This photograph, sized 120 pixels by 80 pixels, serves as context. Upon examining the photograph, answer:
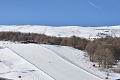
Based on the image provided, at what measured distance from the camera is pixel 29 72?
2984cm

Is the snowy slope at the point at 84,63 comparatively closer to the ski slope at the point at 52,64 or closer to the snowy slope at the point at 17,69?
the ski slope at the point at 52,64

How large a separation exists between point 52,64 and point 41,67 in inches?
103

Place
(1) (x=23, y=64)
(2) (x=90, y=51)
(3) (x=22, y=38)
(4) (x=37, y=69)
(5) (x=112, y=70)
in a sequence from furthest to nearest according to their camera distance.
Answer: (3) (x=22, y=38)
(2) (x=90, y=51)
(5) (x=112, y=70)
(1) (x=23, y=64)
(4) (x=37, y=69)

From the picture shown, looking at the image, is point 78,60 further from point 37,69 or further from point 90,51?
point 37,69

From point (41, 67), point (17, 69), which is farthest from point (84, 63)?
point (17, 69)

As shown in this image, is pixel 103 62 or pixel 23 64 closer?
pixel 23 64

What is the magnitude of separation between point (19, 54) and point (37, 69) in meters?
10.2

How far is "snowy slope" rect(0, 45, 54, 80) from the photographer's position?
28.0m

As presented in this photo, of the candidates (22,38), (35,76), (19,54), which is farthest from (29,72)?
(22,38)

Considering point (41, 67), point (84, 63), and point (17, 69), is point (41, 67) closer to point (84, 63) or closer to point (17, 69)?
point (17, 69)

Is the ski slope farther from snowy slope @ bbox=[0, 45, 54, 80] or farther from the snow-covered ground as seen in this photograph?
snowy slope @ bbox=[0, 45, 54, 80]

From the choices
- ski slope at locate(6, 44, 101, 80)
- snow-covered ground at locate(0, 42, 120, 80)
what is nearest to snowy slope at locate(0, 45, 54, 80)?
snow-covered ground at locate(0, 42, 120, 80)

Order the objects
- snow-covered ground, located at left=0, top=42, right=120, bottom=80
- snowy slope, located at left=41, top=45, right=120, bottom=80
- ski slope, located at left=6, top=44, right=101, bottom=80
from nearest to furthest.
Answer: snow-covered ground, located at left=0, top=42, right=120, bottom=80 < ski slope, located at left=6, top=44, right=101, bottom=80 < snowy slope, located at left=41, top=45, right=120, bottom=80

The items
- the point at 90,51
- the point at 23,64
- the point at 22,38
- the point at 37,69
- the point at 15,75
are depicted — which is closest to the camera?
the point at 15,75
